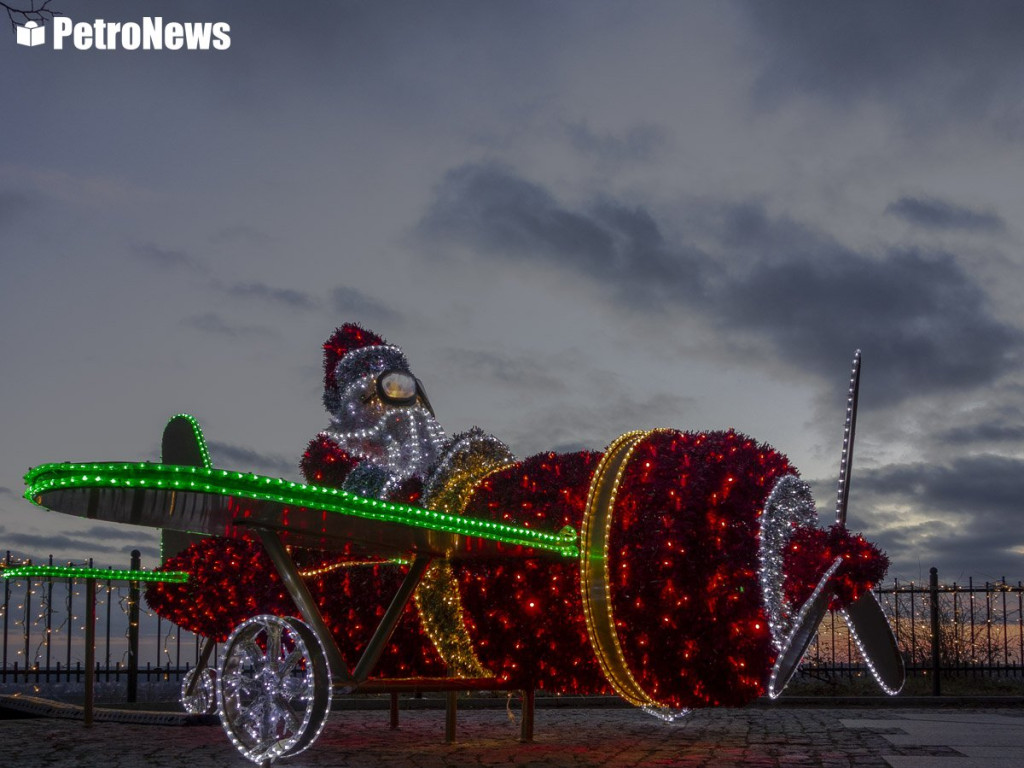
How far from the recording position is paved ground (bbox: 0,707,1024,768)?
7.97m

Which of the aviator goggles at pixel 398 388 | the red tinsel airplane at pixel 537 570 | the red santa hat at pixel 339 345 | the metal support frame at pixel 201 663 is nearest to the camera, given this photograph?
the red tinsel airplane at pixel 537 570

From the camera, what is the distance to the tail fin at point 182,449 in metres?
11.3

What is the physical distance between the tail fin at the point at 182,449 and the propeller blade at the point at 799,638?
20.5 ft

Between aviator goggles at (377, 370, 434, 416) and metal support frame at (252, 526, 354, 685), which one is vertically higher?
aviator goggles at (377, 370, 434, 416)

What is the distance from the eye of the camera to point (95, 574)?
396 inches

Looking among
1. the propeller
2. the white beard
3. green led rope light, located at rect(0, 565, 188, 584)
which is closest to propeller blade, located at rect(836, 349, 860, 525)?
the propeller

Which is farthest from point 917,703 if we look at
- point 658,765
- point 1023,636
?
point 658,765

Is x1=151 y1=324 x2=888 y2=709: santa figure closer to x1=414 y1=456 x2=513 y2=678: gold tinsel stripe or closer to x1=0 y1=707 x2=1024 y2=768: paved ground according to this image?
x1=414 y1=456 x2=513 y2=678: gold tinsel stripe

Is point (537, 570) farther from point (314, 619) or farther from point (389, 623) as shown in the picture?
point (314, 619)

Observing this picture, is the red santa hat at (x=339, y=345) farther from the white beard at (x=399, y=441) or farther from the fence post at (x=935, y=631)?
the fence post at (x=935, y=631)

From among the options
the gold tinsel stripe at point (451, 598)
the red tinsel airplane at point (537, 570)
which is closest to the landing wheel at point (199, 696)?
the red tinsel airplane at point (537, 570)

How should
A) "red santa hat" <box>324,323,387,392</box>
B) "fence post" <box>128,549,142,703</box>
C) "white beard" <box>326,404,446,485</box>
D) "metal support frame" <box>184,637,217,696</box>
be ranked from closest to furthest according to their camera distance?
"white beard" <box>326,404,446,485</box>, "red santa hat" <box>324,323,387,392</box>, "metal support frame" <box>184,637,217,696</box>, "fence post" <box>128,549,142,703</box>

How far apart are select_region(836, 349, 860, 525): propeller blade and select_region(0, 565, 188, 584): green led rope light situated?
19.7ft

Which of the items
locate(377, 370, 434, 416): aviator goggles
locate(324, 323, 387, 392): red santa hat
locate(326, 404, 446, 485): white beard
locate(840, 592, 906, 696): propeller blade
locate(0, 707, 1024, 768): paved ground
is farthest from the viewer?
locate(324, 323, 387, 392): red santa hat
